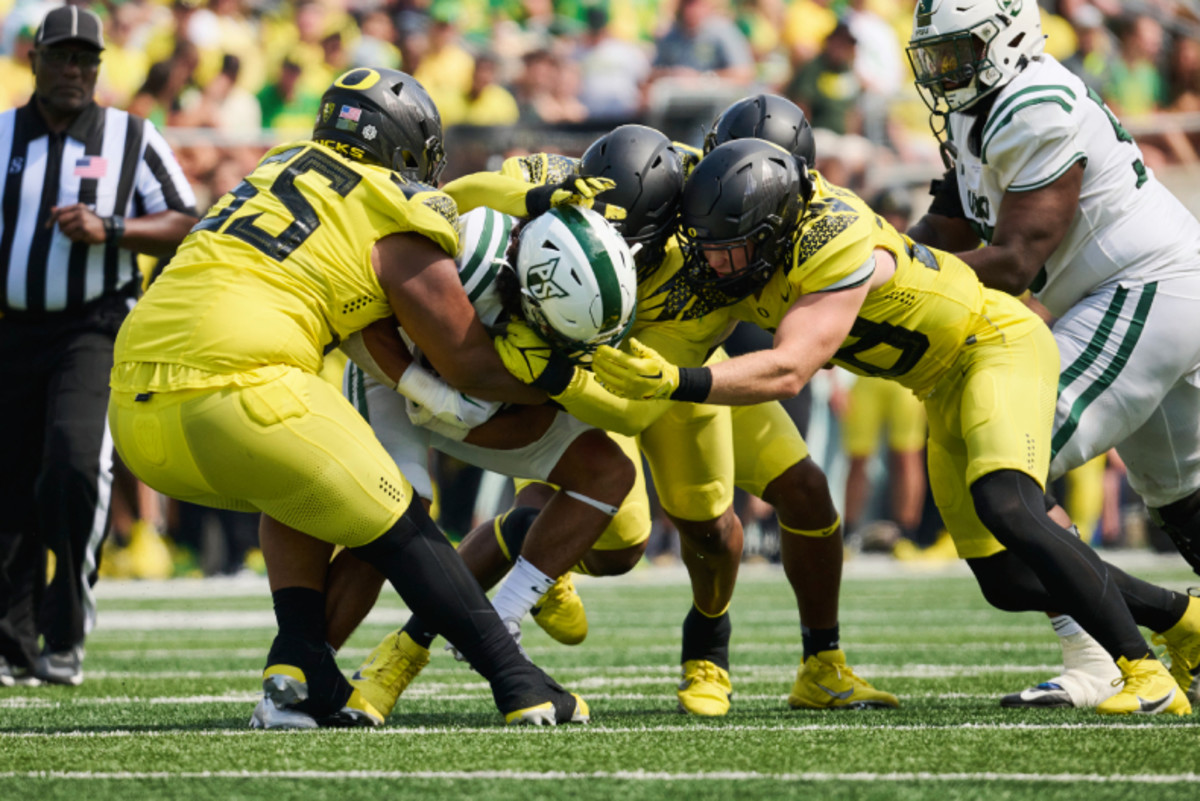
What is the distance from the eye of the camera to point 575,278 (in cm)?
357

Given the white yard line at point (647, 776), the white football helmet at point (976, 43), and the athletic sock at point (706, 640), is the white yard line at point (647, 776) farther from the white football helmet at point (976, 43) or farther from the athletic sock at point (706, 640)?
the white football helmet at point (976, 43)

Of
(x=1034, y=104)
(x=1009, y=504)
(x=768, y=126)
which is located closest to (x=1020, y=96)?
(x=1034, y=104)

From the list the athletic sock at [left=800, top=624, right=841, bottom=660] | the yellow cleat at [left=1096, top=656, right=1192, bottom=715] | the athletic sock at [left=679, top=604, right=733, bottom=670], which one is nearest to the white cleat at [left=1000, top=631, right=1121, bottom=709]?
the yellow cleat at [left=1096, top=656, right=1192, bottom=715]

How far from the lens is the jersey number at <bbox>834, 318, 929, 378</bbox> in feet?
13.0

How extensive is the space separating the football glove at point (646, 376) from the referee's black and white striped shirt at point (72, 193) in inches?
99.6

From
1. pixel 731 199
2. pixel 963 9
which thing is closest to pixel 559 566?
pixel 731 199

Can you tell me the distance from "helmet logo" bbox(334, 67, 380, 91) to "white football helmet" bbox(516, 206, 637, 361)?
0.59 meters

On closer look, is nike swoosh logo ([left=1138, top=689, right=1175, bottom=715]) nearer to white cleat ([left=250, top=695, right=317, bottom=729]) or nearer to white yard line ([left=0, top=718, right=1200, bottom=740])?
white yard line ([left=0, top=718, right=1200, bottom=740])

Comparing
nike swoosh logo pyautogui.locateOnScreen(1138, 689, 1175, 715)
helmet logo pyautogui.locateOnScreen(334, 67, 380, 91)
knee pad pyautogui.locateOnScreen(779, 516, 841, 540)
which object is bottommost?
knee pad pyautogui.locateOnScreen(779, 516, 841, 540)

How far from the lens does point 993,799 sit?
2.57 metres

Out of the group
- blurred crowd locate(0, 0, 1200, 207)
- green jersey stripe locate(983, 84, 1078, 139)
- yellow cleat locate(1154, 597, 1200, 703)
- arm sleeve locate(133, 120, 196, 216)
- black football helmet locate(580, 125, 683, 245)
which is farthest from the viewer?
blurred crowd locate(0, 0, 1200, 207)

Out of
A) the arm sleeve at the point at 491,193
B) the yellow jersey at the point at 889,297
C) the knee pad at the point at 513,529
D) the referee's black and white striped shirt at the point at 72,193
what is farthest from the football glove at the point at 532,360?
the referee's black and white striped shirt at the point at 72,193

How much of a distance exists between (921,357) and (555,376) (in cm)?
102

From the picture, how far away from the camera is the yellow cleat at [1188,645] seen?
13.6 feet
